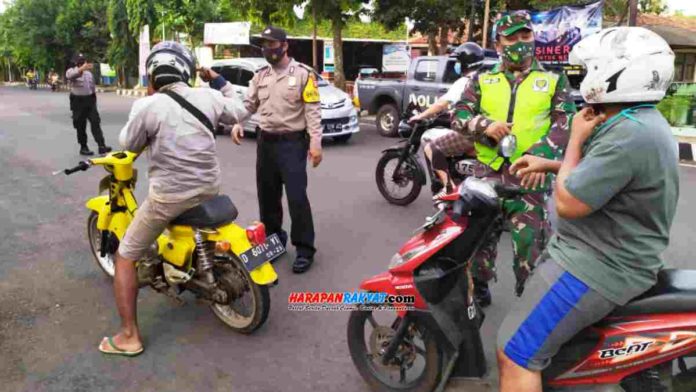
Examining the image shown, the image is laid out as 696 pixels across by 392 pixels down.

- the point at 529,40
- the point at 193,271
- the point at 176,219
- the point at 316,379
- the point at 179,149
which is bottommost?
the point at 316,379

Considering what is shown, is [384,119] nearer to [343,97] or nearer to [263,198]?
[343,97]

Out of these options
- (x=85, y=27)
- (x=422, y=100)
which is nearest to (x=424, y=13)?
(x=422, y=100)

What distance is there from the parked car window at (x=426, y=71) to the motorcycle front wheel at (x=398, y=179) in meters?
5.36

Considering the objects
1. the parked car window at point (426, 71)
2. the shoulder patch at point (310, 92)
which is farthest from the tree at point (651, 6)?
the shoulder patch at point (310, 92)

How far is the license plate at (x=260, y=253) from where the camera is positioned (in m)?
3.19

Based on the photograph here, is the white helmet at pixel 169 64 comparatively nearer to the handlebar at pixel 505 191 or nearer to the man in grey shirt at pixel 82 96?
the handlebar at pixel 505 191

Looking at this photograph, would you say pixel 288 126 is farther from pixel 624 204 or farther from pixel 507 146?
pixel 624 204

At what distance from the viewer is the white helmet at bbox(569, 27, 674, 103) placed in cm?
171

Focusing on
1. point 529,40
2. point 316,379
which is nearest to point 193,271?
point 316,379

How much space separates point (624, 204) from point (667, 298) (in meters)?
0.38

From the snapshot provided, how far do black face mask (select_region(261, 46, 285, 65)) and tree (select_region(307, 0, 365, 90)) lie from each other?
12322mm

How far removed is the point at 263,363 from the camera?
10.3 feet

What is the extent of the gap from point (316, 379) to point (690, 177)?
686cm

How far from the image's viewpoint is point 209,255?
336 cm
